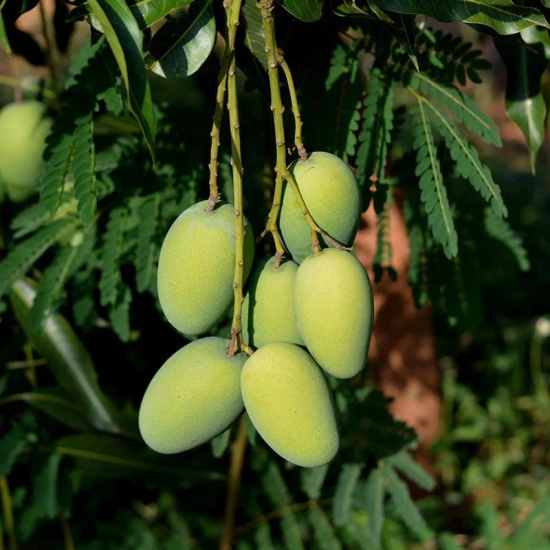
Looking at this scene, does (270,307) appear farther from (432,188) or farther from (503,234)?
(503,234)

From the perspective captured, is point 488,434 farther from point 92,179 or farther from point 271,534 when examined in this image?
point 92,179

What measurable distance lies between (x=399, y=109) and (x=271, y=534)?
3.20 feet

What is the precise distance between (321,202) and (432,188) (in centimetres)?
24

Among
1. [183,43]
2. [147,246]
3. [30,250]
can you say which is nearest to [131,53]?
[183,43]

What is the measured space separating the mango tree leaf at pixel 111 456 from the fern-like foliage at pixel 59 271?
29 centimetres

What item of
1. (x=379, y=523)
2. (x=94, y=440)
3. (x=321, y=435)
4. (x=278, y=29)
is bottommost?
(x=379, y=523)

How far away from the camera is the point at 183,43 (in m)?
0.67

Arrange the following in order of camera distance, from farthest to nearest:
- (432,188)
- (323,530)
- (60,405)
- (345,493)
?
(323,530) < (345,493) < (60,405) < (432,188)

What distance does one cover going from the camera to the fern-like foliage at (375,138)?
0.89 m

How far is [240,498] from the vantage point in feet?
4.82

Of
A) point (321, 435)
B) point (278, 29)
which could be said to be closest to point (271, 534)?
point (321, 435)

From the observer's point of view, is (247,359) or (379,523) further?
(379,523)

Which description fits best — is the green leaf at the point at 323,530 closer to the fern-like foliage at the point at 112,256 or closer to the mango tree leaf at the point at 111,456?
the mango tree leaf at the point at 111,456

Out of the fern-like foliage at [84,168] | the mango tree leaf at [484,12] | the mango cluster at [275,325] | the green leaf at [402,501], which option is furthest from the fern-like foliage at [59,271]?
the green leaf at [402,501]
